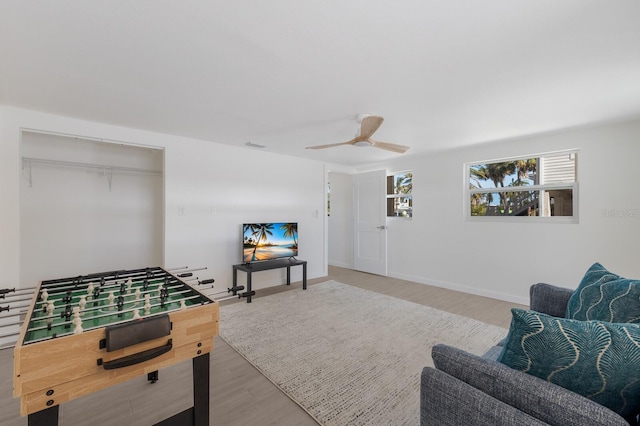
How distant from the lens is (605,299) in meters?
1.35

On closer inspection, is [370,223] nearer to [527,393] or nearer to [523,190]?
[523,190]

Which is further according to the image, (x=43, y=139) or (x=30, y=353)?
(x=43, y=139)

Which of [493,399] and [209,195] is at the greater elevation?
[209,195]

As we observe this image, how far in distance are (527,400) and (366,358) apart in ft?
5.63

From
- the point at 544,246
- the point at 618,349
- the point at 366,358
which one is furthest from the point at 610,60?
the point at 366,358

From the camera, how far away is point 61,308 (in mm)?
1566

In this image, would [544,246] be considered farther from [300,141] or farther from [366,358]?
[300,141]

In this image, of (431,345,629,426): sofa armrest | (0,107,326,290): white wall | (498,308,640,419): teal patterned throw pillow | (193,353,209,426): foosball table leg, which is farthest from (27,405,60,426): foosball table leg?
(0,107,326,290): white wall

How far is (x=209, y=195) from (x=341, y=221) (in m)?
3.31

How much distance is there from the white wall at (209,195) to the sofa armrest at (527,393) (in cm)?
356

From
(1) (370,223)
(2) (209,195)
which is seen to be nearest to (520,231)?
(1) (370,223)

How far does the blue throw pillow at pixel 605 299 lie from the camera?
4.00 feet

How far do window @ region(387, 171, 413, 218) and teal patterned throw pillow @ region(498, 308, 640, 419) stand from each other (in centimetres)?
437

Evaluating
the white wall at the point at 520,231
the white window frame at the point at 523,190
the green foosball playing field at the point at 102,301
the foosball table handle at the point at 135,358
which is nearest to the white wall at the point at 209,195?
the green foosball playing field at the point at 102,301
